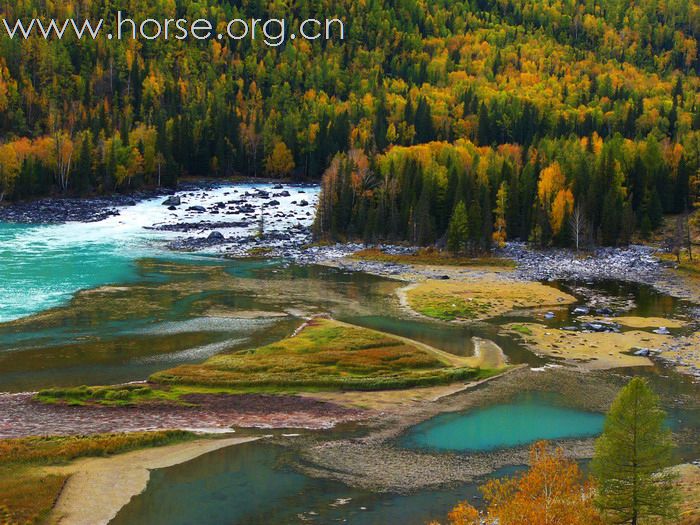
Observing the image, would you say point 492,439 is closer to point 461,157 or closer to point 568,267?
point 568,267

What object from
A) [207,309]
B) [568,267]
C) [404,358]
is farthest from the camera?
[568,267]

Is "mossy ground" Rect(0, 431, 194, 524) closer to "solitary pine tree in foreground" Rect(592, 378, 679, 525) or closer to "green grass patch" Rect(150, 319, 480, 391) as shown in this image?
"green grass patch" Rect(150, 319, 480, 391)

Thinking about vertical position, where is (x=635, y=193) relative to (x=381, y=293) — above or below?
above

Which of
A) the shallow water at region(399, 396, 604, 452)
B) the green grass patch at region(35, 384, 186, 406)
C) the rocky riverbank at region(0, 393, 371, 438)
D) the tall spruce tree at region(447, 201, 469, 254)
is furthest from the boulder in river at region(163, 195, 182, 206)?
the shallow water at region(399, 396, 604, 452)

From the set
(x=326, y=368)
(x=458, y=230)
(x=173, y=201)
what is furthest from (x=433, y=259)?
(x=173, y=201)

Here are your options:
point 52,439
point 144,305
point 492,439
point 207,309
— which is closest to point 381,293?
point 207,309

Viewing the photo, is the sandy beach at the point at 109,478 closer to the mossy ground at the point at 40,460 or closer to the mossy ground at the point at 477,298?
Answer: the mossy ground at the point at 40,460
